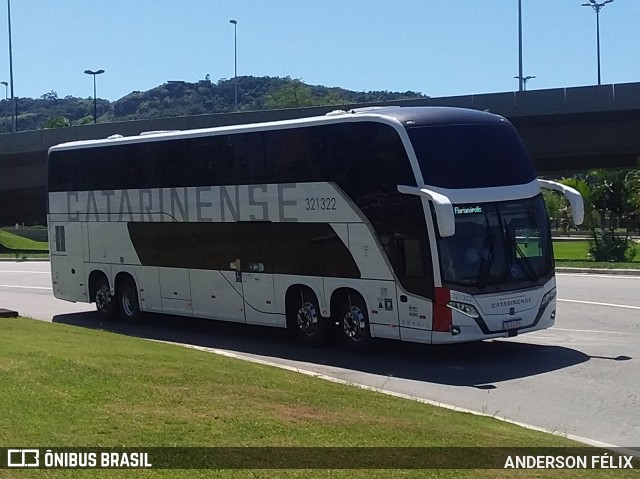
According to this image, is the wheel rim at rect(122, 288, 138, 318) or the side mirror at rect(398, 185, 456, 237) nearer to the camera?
the side mirror at rect(398, 185, 456, 237)

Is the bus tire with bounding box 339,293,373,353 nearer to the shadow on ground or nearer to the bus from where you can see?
the bus

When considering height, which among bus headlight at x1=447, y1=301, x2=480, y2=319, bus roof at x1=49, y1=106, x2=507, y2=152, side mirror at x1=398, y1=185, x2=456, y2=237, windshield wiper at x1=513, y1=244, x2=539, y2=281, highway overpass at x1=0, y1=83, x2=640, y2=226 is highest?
highway overpass at x1=0, y1=83, x2=640, y2=226

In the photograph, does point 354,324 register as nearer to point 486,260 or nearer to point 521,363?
point 486,260

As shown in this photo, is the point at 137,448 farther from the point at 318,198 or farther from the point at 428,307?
the point at 318,198

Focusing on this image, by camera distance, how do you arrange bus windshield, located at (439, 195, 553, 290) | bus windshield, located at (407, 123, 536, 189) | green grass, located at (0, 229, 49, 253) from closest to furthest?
bus windshield, located at (439, 195, 553, 290)
bus windshield, located at (407, 123, 536, 189)
green grass, located at (0, 229, 49, 253)

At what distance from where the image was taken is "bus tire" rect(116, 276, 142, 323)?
70.7ft

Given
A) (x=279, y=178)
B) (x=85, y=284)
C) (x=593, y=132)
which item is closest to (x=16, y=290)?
(x=85, y=284)

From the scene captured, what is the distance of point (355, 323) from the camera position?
16344mm

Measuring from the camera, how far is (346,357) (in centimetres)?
1630

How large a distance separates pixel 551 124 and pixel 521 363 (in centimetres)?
3479

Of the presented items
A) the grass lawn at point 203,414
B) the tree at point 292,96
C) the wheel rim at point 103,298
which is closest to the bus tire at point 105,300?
the wheel rim at point 103,298

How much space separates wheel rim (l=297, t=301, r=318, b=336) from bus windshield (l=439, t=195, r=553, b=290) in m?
3.15

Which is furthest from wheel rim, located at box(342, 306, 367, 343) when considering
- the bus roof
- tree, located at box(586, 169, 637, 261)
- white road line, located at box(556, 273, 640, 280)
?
tree, located at box(586, 169, 637, 261)

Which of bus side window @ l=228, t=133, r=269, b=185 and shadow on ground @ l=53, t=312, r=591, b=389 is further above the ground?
bus side window @ l=228, t=133, r=269, b=185
